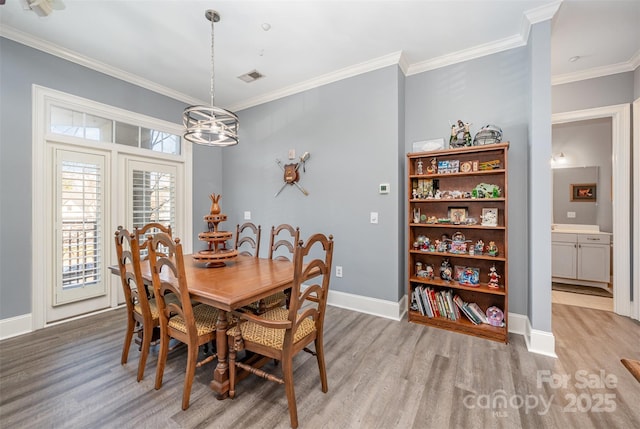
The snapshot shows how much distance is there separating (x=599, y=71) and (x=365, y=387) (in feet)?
13.6

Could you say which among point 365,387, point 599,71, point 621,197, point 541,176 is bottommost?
point 365,387

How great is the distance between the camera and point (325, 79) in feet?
11.2

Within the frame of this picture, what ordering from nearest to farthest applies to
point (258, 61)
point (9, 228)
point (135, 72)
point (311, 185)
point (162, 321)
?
point (162, 321)
point (9, 228)
point (258, 61)
point (135, 72)
point (311, 185)

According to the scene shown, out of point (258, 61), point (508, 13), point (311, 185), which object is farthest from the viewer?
point (311, 185)

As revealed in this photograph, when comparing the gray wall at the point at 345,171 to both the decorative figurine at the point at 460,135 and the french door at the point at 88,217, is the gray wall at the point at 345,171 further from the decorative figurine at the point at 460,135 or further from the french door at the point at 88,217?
the french door at the point at 88,217

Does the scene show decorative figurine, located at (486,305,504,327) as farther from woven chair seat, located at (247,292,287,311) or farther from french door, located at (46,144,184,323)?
french door, located at (46,144,184,323)

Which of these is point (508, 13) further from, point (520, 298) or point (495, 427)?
point (495, 427)

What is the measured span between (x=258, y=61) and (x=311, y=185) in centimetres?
159

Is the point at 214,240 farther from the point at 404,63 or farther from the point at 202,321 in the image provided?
the point at 404,63

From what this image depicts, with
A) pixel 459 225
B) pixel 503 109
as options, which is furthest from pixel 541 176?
pixel 503 109

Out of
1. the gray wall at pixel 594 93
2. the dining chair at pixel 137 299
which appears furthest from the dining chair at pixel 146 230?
the gray wall at pixel 594 93

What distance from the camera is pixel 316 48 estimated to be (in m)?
2.84

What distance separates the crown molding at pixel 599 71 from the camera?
285 cm

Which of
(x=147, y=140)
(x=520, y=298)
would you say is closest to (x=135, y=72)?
(x=147, y=140)
